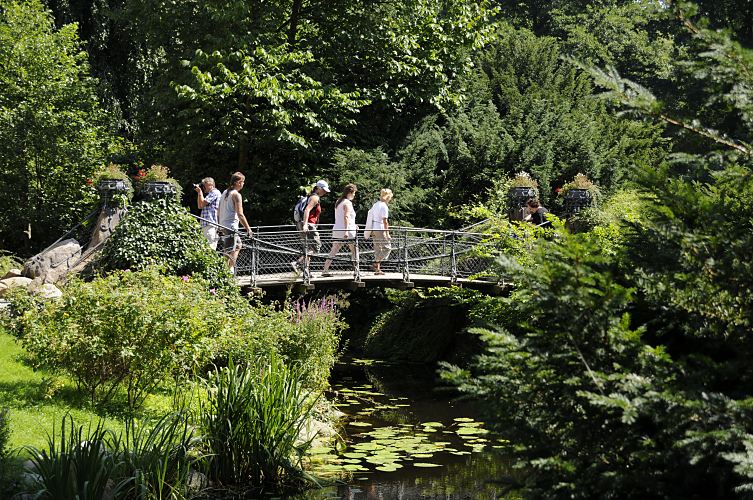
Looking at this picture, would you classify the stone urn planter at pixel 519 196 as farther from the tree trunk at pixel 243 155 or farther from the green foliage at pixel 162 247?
the green foliage at pixel 162 247

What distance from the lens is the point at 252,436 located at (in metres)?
8.87

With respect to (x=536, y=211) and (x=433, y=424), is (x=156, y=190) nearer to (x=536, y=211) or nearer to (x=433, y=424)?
(x=433, y=424)

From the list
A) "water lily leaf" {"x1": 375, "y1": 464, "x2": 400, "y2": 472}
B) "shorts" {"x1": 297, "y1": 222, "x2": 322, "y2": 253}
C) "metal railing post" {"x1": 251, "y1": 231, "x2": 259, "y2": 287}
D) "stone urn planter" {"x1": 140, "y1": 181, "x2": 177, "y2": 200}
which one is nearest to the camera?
"water lily leaf" {"x1": 375, "y1": 464, "x2": 400, "y2": 472}

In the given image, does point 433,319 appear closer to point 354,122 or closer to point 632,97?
point 354,122

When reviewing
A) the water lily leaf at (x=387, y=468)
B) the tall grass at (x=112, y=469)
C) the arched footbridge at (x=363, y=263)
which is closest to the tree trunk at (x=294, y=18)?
the arched footbridge at (x=363, y=263)

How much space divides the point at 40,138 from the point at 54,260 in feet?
19.6

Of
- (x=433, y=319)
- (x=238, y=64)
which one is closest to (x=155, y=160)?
(x=238, y=64)

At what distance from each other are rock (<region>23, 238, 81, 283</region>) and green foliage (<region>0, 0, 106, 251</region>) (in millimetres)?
5173

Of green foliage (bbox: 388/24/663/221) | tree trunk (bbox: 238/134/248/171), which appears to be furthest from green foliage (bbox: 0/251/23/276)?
green foliage (bbox: 388/24/663/221)

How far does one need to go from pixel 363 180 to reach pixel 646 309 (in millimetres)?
15560

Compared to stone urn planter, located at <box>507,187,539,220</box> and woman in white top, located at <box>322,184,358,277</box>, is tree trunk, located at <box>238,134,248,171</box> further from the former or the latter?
stone urn planter, located at <box>507,187,539,220</box>

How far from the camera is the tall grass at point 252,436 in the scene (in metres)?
8.80

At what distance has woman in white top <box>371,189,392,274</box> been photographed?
1620cm

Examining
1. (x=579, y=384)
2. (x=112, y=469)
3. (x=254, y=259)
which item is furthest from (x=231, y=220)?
(x=579, y=384)
